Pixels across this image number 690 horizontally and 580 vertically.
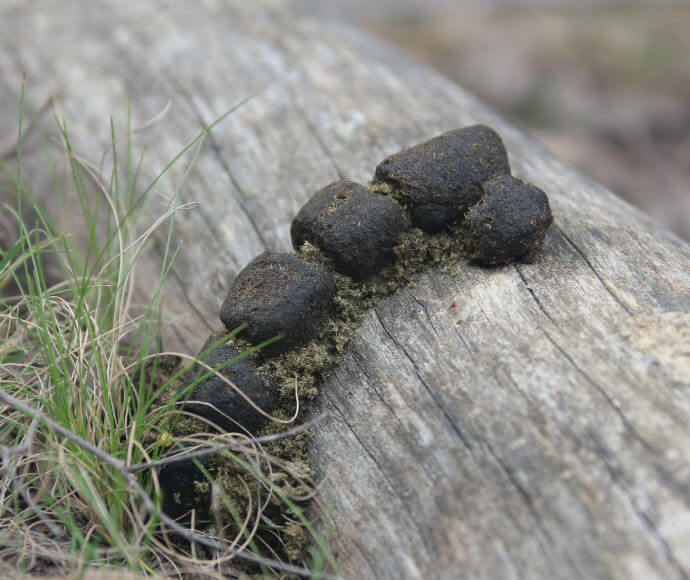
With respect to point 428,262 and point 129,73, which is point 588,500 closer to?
point 428,262

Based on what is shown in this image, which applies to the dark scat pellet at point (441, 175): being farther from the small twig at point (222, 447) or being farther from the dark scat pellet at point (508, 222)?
the small twig at point (222, 447)

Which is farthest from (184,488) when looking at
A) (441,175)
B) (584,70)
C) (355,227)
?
(584,70)

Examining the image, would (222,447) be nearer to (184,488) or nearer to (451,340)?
(184,488)

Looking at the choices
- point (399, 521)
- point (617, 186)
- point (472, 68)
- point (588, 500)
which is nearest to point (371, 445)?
point (399, 521)

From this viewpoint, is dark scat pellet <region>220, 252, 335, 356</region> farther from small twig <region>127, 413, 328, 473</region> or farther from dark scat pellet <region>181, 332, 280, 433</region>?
small twig <region>127, 413, 328, 473</region>

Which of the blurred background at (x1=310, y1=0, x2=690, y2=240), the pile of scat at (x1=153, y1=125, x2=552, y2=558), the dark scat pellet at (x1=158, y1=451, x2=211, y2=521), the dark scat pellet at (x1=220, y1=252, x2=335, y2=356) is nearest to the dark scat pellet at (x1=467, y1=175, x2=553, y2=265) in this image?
the pile of scat at (x1=153, y1=125, x2=552, y2=558)

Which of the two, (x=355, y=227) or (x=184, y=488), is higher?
(x=355, y=227)
